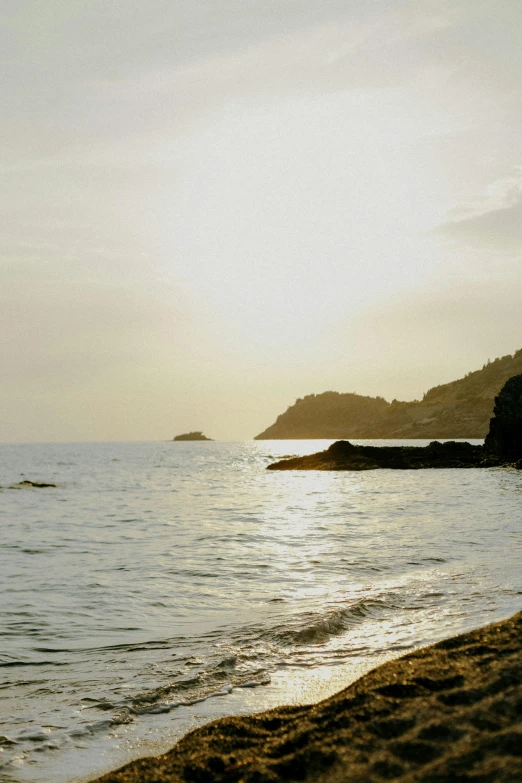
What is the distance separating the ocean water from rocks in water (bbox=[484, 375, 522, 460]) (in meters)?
34.3

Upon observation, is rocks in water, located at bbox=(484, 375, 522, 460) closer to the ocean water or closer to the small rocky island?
the small rocky island

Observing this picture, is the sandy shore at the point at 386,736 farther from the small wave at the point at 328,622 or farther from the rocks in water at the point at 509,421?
the rocks in water at the point at 509,421

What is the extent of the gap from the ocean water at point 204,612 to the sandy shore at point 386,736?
4.18 ft

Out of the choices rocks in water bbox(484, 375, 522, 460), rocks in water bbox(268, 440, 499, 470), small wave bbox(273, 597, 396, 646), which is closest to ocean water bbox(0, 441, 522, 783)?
small wave bbox(273, 597, 396, 646)

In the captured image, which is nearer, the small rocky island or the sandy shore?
the sandy shore

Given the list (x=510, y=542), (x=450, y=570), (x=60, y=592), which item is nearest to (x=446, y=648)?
(x=450, y=570)

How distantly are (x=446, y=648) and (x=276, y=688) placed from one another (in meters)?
1.91

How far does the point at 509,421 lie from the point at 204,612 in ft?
167

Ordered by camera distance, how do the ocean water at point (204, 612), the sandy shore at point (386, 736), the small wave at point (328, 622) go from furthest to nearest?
the small wave at point (328, 622) → the ocean water at point (204, 612) → the sandy shore at point (386, 736)

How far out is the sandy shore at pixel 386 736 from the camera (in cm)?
352

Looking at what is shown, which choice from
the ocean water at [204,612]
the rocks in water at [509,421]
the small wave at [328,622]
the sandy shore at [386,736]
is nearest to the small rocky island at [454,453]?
the rocks in water at [509,421]

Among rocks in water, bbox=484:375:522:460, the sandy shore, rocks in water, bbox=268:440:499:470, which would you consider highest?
rocks in water, bbox=484:375:522:460

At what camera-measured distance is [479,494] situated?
1183 inches

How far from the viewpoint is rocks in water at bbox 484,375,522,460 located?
5522cm
